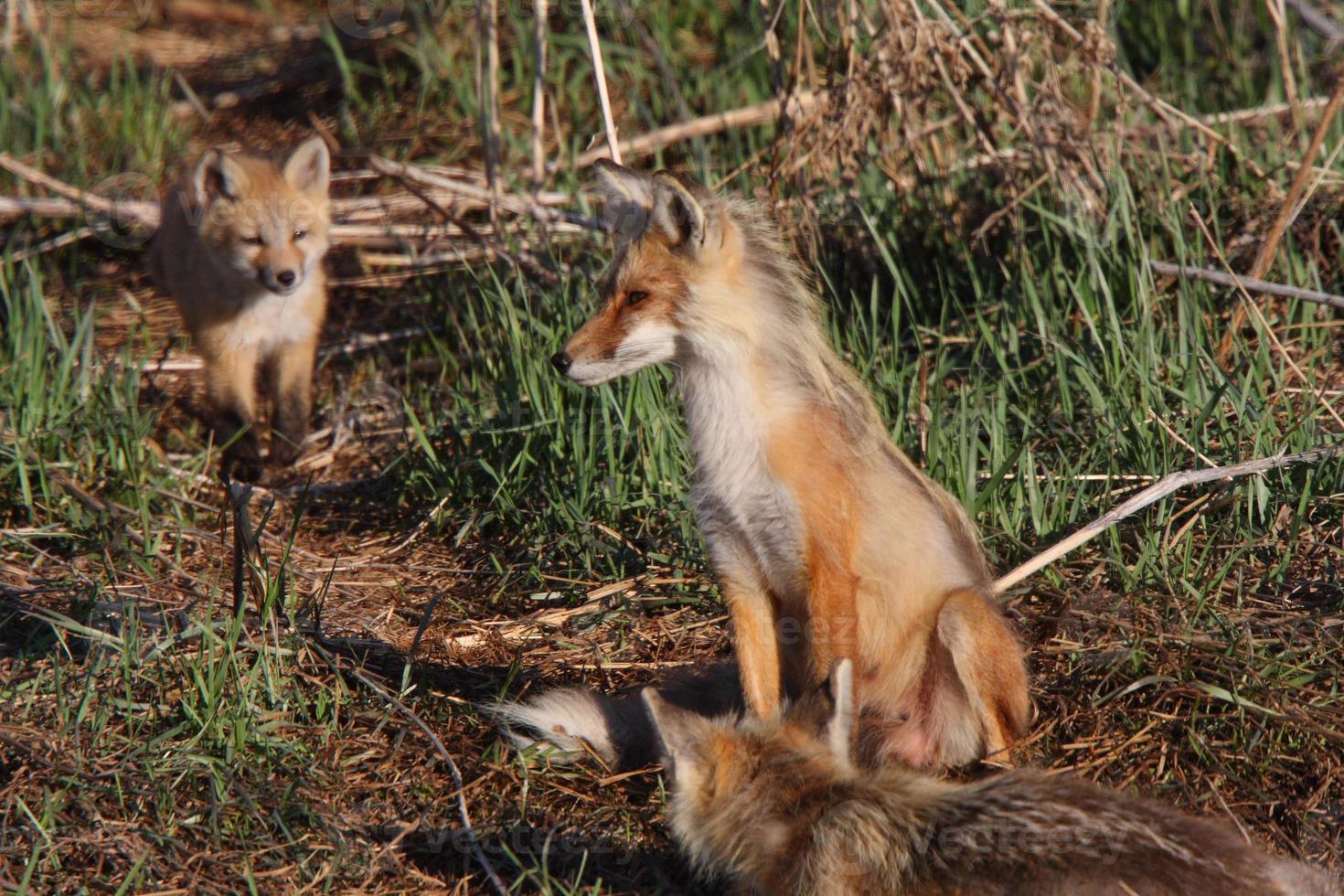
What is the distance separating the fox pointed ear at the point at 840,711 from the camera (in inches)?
136

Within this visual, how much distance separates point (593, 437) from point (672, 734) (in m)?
2.10

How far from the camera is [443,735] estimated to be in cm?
415

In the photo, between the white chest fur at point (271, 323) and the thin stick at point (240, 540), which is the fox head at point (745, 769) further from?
the white chest fur at point (271, 323)

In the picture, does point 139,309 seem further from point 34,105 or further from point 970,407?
point 970,407

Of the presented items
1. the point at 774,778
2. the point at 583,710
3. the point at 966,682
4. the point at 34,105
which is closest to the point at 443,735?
the point at 583,710

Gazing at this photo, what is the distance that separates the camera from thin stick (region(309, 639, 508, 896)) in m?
3.54

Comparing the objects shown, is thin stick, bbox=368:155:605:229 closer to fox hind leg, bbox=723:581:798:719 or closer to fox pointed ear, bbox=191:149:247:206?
fox pointed ear, bbox=191:149:247:206

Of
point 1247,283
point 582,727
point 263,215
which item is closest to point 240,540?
point 582,727

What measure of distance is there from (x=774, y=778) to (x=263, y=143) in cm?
698

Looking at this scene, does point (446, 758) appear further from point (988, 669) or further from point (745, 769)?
point (988, 669)

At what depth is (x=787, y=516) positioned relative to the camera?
388 cm

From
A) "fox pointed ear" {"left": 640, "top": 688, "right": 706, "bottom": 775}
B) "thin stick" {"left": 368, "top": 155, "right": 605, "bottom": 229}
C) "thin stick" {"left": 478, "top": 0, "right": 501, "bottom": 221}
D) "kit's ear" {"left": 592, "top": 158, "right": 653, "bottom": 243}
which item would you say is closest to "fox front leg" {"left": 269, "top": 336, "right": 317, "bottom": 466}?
"thin stick" {"left": 368, "top": 155, "right": 605, "bottom": 229}

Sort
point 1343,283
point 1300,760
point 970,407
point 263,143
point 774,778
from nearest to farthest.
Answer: point 774,778
point 1300,760
point 970,407
point 1343,283
point 263,143

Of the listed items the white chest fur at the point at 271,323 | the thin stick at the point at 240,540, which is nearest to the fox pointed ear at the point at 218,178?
the white chest fur at the point at 271,323
